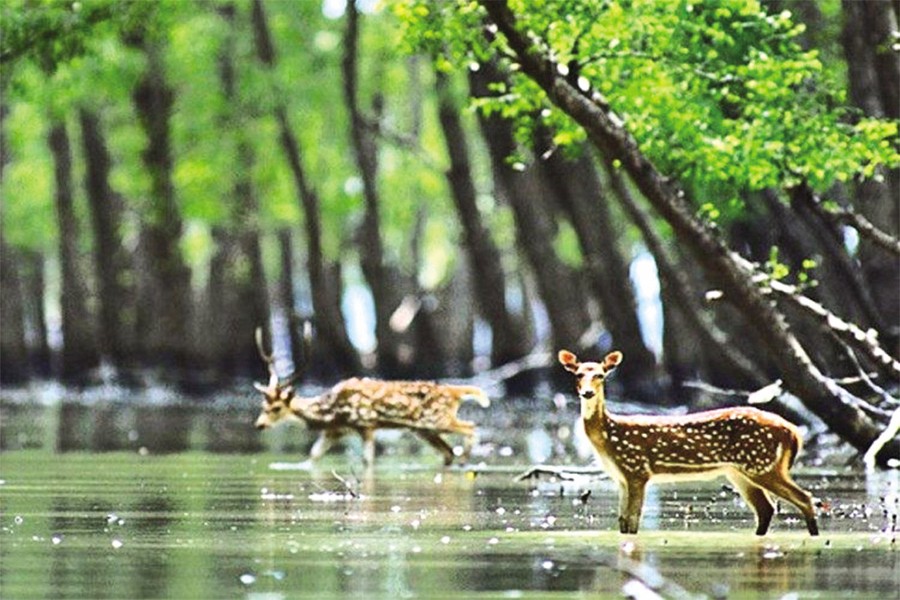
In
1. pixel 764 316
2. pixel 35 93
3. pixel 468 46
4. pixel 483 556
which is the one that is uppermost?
pixel 35 93

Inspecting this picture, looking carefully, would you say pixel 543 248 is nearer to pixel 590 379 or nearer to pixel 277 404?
pixel 277 404

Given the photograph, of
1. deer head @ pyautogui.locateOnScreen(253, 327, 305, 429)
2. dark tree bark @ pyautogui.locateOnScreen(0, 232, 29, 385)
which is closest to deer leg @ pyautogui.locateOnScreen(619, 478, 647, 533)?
deer head @ pyautogui.locateOnScreen(253, 327, 305, 429)

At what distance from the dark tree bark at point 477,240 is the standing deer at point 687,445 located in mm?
31866

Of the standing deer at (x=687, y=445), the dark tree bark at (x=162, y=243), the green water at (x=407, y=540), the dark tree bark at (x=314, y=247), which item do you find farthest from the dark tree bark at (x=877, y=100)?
the dark tree bark at (x=162, y=243)

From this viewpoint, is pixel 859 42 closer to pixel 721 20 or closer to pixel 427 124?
pixel 721 20

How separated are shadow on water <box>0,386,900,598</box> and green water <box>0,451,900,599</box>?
0.07 feet

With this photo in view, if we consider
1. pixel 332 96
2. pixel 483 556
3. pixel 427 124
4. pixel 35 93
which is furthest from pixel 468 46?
pixel 427 124

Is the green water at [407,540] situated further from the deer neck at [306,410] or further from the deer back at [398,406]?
the deer neck at [306,410]

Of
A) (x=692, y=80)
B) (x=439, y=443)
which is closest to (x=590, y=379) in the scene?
(x=692, y=80)

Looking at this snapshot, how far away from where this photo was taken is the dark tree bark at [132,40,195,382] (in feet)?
190

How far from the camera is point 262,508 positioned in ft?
65.7

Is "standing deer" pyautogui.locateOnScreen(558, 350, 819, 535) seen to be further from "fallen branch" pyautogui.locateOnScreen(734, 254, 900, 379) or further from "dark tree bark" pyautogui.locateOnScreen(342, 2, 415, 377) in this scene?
"dark tree bark" pyautogui.locateOnScreen(342, 2, 415, 377)

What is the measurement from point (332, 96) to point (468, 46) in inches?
1596

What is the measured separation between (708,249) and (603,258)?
1831cm
